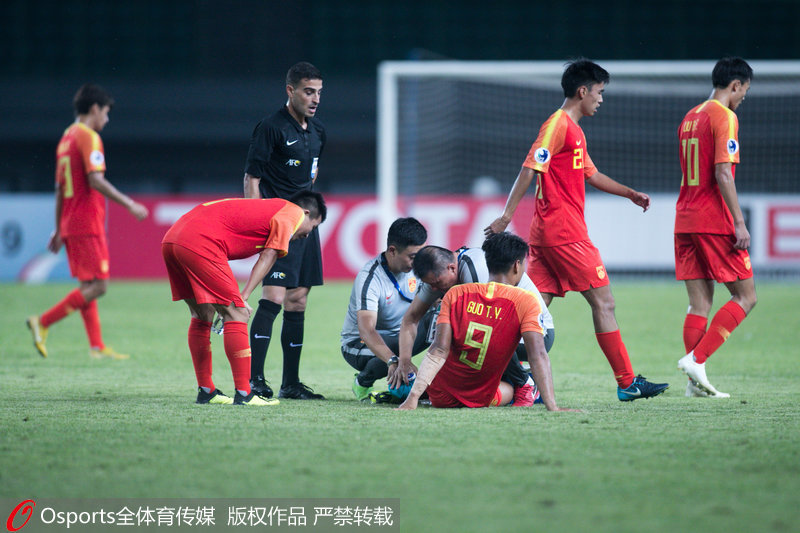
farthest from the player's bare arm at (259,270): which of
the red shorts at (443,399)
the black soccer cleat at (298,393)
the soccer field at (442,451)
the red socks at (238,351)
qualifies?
the red shorts at (443,399)

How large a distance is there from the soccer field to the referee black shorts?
73 centimetres

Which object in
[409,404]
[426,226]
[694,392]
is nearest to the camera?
[409,404]

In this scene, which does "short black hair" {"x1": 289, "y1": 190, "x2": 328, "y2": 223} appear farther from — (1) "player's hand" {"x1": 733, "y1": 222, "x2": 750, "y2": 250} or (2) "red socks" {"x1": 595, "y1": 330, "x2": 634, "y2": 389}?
(1) "player's hand" {"x1": 733, "y1": 222, "x2": 750, "y2": 250}

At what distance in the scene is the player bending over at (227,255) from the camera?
4863 mm

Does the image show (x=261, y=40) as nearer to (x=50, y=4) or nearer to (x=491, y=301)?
(x=50, y=4)

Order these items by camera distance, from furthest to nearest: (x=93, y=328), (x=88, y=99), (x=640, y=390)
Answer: (x=93, y=328)
(x=88, y=99)
(x=640, y=390)

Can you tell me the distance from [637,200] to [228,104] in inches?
655

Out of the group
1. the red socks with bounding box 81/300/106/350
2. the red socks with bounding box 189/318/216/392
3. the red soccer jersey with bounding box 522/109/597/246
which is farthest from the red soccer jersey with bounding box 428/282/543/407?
the red socks with bounding box 81/300/106/350

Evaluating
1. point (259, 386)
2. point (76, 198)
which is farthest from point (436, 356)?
point (76, 198)

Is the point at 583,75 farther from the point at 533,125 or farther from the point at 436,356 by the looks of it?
the point at 533,125

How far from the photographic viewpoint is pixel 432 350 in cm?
464

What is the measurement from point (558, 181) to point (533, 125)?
1169 centimetres

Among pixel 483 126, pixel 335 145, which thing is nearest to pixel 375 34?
pixel 335 145

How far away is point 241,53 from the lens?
69.6ft
